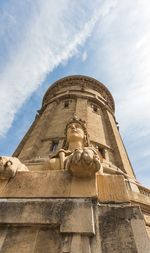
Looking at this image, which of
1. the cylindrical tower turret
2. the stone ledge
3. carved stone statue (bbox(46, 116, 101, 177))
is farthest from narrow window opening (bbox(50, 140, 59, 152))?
the stone ledge

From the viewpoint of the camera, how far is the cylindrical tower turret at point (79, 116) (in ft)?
51.7

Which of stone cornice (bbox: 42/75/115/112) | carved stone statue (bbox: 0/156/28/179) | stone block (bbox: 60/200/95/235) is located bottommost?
stone block (bbox: 60/200/95/235)

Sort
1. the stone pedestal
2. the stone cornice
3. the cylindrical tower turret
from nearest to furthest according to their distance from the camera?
the stone pedestal
the cylindrical tower turret
the stone cornice

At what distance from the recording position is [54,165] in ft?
12.0

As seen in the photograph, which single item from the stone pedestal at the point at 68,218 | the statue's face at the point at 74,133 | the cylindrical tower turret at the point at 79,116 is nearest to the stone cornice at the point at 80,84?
the cylindrical tower turret at the point at 79,116

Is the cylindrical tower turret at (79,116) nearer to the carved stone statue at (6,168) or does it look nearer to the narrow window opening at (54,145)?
the narrow window opening at (54,145)

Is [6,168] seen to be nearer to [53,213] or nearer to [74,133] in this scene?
[53,213]

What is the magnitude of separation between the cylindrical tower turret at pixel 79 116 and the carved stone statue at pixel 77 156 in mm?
8923

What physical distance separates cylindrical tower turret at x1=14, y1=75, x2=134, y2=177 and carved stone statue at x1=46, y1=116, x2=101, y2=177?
8.92m

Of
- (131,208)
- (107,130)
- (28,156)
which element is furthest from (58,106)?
(131,208)

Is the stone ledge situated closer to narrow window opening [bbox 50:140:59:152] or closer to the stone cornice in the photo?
narrow window opening [bbox 50:140:59:152]

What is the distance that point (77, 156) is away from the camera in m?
2.67

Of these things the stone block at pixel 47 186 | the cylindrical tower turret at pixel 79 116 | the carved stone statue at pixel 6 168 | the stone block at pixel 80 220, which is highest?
the cylindrical tower turret at pixel 79 116

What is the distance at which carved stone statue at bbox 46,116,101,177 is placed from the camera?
8.71 ft
